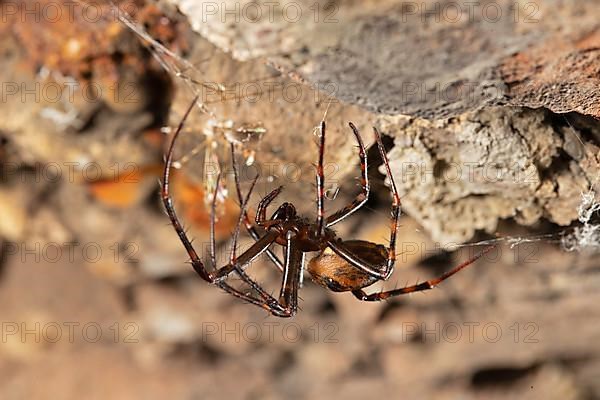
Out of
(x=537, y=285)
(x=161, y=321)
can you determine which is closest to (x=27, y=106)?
(x=161, y=321)

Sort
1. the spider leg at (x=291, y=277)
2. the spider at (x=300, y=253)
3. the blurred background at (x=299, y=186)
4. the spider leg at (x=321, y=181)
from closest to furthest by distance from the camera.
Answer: the blurred background at (x=299, y=186) < the spider leg at (x=321, y=181) < the spider at (x=300, y=253) < the spider leg at (x=291, y=277)

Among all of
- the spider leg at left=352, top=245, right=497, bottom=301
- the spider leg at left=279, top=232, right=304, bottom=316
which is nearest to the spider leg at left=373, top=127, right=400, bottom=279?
the spider leg at left=352, top=245, right=497, bottom=301

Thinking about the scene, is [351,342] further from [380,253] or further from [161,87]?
[161,87]

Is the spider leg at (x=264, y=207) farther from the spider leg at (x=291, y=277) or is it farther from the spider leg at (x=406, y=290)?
the spider leg at (x=406, y=290)

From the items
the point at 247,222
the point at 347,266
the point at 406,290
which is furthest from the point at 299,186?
the point at 406,290

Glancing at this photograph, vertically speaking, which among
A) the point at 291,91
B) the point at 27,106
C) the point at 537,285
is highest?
the point at 291,91

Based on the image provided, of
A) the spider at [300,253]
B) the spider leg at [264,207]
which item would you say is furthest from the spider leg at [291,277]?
the spider leg at [264,207]

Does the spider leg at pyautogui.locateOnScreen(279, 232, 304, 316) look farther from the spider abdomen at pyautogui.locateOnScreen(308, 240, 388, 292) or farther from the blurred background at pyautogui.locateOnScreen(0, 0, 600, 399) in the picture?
the blurred background at pyautogui.locateOnScreen(0, 0, 600, 399)
